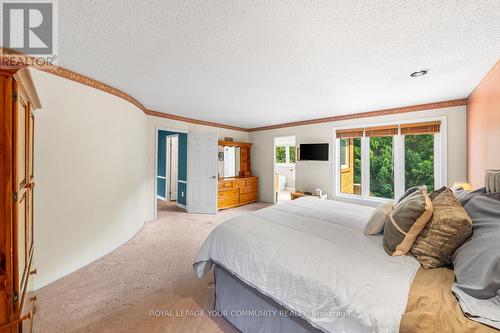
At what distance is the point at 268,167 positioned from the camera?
19.7 ft

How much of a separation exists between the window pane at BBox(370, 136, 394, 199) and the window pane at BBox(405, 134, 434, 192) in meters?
0.27

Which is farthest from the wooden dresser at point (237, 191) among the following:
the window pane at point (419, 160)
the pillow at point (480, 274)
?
the pillow at point (480, 274)

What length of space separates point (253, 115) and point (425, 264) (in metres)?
3.90

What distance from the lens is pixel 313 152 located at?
4.95 meters

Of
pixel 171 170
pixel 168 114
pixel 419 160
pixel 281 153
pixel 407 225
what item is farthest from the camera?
pixel 281 153

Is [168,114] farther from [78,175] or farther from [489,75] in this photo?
[489,75]

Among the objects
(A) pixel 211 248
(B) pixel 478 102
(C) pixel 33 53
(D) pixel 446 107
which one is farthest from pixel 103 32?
(D) pixel 446 107

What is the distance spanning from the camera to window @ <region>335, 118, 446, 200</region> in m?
3.67

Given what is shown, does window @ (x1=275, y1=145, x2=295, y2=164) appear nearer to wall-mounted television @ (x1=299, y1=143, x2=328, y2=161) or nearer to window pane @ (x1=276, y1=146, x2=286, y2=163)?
window pane @ (x1=276, y1=146, x2=286, y2=163)

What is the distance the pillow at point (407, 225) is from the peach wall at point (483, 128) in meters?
1.72

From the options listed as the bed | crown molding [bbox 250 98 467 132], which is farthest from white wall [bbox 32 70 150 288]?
crown molding [bbox 250 98 467 132]

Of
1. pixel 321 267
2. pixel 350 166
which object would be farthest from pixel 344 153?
pixel 321 267

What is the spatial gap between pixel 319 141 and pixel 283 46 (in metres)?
3.46

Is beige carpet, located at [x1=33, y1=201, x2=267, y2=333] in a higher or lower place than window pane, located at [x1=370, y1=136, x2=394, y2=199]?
lower
